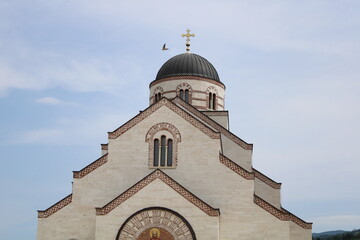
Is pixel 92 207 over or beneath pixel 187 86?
beneath

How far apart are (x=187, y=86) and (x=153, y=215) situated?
15.3 meters

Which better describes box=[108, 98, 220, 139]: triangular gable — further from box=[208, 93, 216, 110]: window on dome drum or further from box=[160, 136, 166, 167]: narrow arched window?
box=[208, 93, 216, 110]: window on dome drum

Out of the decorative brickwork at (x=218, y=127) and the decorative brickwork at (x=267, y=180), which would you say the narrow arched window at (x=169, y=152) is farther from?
the decorative brickwork at (x=267, y=180)

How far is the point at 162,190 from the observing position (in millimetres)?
27188

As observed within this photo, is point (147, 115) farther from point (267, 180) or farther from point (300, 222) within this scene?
point (300, 222)

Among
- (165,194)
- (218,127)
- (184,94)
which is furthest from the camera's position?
(184,94)

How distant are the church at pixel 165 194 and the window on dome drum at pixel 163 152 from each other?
0.06 meters

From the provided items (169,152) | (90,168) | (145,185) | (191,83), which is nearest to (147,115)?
(169,152)

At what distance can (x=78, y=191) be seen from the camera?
3028 centimetres

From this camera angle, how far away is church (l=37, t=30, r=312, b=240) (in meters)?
26.8

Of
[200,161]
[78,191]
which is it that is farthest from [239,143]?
[78,191]

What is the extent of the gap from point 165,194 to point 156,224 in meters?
1.56

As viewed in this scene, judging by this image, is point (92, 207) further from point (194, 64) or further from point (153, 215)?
point (194, 64)

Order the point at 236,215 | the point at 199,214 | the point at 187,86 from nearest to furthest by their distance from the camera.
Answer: the point at 199,214, the point at 236,215, the point at 187,86
